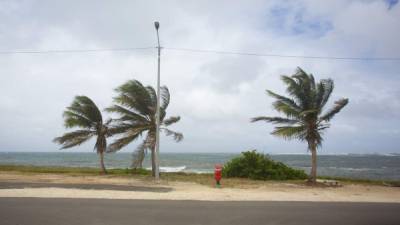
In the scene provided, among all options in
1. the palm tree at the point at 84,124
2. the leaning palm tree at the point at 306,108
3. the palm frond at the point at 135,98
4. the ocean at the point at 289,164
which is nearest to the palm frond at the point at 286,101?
the leaning palm tree at the point at 306,108

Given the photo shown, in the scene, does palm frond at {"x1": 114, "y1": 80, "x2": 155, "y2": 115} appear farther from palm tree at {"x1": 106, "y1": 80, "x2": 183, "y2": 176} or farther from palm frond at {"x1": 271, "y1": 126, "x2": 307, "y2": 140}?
palm frond at {"x1": 271, "y1": 126, "x2": 307, "y2": 140}

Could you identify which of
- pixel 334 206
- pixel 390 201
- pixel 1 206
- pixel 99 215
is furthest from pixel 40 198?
pixel 390 201

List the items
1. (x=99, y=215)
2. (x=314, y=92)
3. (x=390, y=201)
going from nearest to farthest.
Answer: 1. (x=99, y=215)
2. (x=390, y=201)
3. (x=314, y=92)

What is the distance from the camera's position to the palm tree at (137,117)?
816 inches

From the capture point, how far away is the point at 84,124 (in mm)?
23734

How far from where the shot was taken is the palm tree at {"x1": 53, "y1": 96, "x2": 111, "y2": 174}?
2347 centimetres

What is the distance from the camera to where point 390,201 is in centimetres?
1227

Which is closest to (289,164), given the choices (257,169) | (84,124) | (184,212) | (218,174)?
(257,169)

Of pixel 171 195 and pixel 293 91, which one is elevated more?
pixel 293 91

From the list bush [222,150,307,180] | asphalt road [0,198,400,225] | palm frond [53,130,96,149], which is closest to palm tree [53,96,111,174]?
palm frond [53,130,96,149]

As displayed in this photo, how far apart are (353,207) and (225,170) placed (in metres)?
12.5

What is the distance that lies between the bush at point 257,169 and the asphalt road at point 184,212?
10.3m

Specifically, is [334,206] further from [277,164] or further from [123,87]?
[123,87]

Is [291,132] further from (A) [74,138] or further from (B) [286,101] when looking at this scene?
(A) [74,138]
